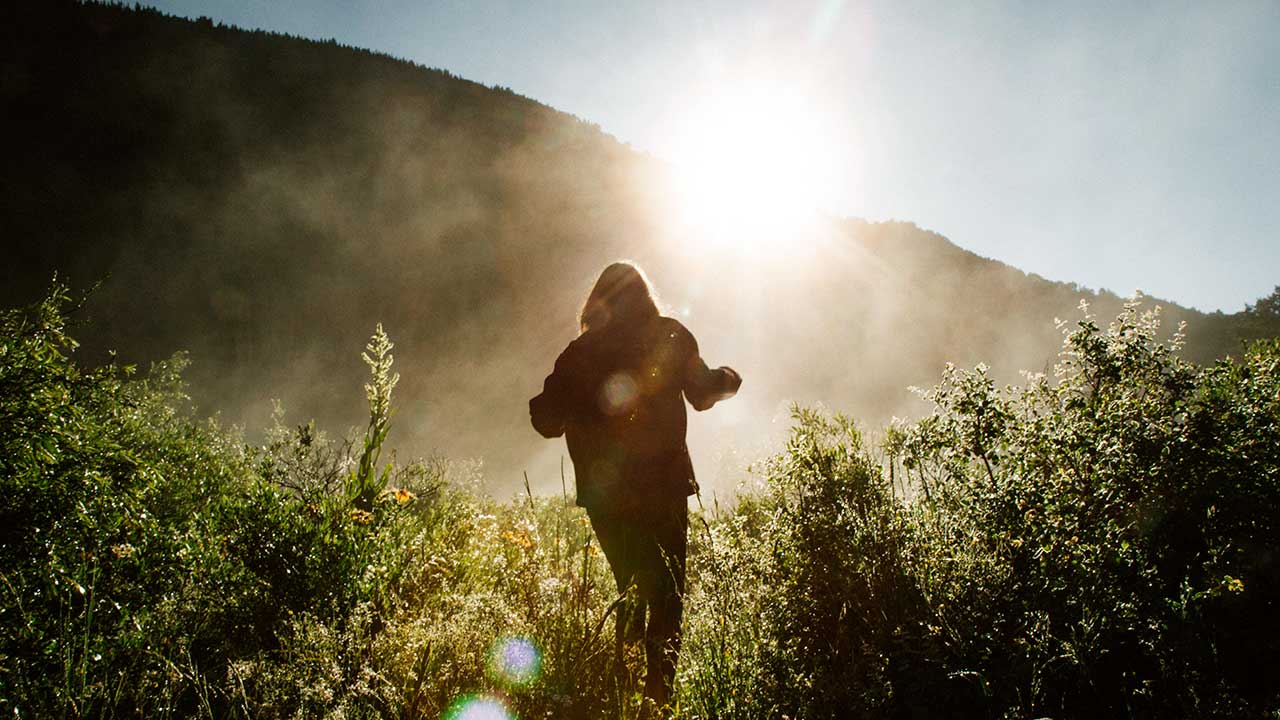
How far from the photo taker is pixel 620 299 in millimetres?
2680

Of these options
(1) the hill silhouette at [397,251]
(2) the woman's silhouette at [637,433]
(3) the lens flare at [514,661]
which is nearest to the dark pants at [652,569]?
(2) the woman's silhouette at [637,433]

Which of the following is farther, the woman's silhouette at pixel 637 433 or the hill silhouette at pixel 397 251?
the hill silhouette at pixel 397 251

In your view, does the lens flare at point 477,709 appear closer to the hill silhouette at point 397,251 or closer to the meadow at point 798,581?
the meadow at point 798,581

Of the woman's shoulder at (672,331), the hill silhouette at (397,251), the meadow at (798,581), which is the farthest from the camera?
the hill silhouette at (397,251)

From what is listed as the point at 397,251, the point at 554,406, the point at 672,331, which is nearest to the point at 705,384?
the point at 672,331

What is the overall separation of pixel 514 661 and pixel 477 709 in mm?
176

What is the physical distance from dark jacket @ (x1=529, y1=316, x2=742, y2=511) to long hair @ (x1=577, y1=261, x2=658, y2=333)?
0.09m

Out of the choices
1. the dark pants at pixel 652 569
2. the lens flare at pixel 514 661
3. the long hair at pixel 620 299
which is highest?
the long hair at pixel 620 299

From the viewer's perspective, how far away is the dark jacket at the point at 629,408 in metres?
2.30

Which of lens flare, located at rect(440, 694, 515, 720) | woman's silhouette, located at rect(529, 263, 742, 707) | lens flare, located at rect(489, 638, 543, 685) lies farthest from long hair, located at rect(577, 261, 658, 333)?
lens flare, located at rect(440, 694, 515, 720)

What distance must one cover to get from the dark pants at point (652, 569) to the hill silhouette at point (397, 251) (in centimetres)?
1788

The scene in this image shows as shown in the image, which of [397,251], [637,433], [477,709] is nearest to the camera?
[477,709]

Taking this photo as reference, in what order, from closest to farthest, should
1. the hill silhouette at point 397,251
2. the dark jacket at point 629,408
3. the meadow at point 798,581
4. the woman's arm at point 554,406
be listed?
the meadow at point 798,581 < the dark jacket at point 629,408 < the woman's arm at point 554,406 < the hill silhouette at point 397,251

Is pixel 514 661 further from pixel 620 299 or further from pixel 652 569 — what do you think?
pixel 620 299
